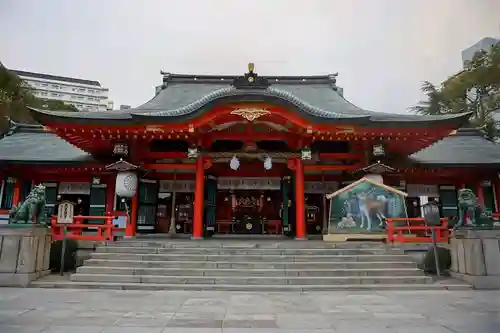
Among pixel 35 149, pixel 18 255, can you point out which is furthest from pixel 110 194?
pixel 18 255

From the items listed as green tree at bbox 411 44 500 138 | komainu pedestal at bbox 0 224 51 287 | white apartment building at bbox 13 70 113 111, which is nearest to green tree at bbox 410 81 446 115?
green tree at bbox 411 44 500 138

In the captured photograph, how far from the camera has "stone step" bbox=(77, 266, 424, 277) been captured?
8.79 meters

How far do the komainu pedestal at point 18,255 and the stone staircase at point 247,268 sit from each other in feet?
1.28

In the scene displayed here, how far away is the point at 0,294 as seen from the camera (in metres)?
7.30

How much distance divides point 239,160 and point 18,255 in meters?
7.91

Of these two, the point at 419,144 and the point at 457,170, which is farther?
the point at 457,170

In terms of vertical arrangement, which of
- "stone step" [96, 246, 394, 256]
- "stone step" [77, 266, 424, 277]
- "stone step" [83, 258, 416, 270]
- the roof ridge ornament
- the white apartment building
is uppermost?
the white apartment building

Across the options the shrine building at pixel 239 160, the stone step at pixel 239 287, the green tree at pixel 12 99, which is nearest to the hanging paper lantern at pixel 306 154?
the shrine building at pixel 239 160

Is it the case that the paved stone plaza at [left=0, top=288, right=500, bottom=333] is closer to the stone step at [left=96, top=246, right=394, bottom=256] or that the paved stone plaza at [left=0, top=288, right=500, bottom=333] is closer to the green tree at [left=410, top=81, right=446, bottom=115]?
the stone step at [left=96, top=246, right=394, bottom=256]

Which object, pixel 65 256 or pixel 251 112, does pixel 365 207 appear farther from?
pixel 65 256

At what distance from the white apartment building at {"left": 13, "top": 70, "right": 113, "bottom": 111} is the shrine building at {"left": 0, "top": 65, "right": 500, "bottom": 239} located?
243 ft

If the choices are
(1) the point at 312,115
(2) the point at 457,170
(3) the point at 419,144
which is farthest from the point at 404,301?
(2) the point at 457,170

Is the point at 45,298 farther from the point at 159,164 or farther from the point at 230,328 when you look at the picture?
the point at 159,164

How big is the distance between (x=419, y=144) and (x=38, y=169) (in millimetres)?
15119
